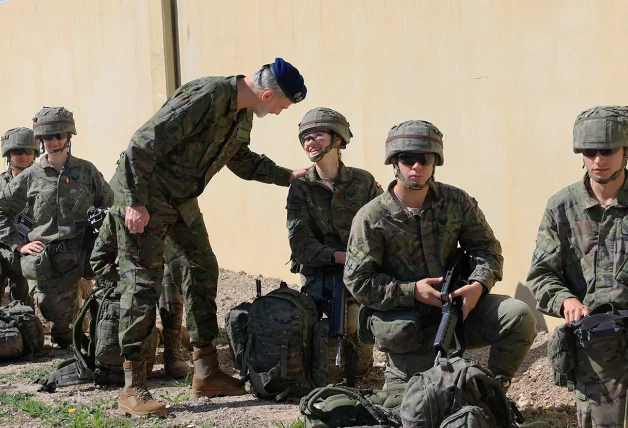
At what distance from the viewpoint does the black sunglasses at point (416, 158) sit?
16.9 feet

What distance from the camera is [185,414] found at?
5.79 metres

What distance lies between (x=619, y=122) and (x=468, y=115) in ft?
8.12

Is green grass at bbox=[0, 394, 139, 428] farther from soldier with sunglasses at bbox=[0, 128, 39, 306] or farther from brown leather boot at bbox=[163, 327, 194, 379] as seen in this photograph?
soldier with sunglasses at bbox=[0, 128, 39, 306]

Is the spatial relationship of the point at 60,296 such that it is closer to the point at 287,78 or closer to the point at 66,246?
the point at 66,246

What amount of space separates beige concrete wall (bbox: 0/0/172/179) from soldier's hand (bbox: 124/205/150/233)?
5059 millimetres

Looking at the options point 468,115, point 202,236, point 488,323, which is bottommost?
point 488,323

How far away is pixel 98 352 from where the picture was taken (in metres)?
6.47

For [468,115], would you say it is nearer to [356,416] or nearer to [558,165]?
[558,165]

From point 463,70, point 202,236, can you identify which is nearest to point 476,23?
point 463,70

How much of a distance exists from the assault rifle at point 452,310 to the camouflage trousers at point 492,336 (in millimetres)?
106

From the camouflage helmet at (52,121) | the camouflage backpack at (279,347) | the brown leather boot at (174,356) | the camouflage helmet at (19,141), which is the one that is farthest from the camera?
the camouflage helmet at (19,141)

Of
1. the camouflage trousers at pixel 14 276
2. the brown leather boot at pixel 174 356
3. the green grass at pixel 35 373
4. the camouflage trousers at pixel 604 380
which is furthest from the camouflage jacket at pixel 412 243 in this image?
the camouflage trousers at pixel 14 276

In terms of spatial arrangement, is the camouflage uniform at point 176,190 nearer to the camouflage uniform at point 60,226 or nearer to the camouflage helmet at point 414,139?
the camouflage helmet at point 414,139

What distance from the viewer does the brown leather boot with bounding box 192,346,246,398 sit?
614 centimetres
